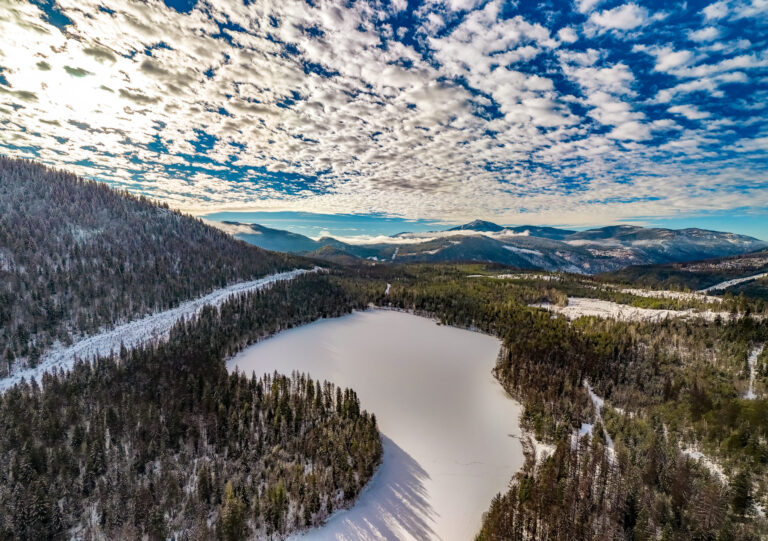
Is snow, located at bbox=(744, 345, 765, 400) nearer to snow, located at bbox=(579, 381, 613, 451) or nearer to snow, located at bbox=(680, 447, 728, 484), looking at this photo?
snow, located at bbox=(680, 447, 728, 484)

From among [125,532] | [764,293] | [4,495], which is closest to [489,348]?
[125,532]

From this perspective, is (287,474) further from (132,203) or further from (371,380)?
(132,203)

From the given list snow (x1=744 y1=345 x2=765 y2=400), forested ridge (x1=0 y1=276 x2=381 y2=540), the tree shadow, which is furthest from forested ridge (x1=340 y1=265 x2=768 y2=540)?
forested ridge (x1=0 y1=276 x2=381 y2=540)

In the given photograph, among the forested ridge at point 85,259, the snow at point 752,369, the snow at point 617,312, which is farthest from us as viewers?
the forested ridge at point 85,259

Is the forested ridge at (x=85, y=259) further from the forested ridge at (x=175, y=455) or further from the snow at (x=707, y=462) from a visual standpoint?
the snow at (x=707, y=462)

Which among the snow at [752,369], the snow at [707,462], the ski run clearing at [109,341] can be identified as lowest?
the ski run clearing at [109,341]

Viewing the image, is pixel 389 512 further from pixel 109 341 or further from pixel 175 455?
pixel 109 341

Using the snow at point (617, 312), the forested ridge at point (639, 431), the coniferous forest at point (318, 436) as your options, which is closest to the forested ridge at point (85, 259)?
the coniferous forest at point (318, 436)
